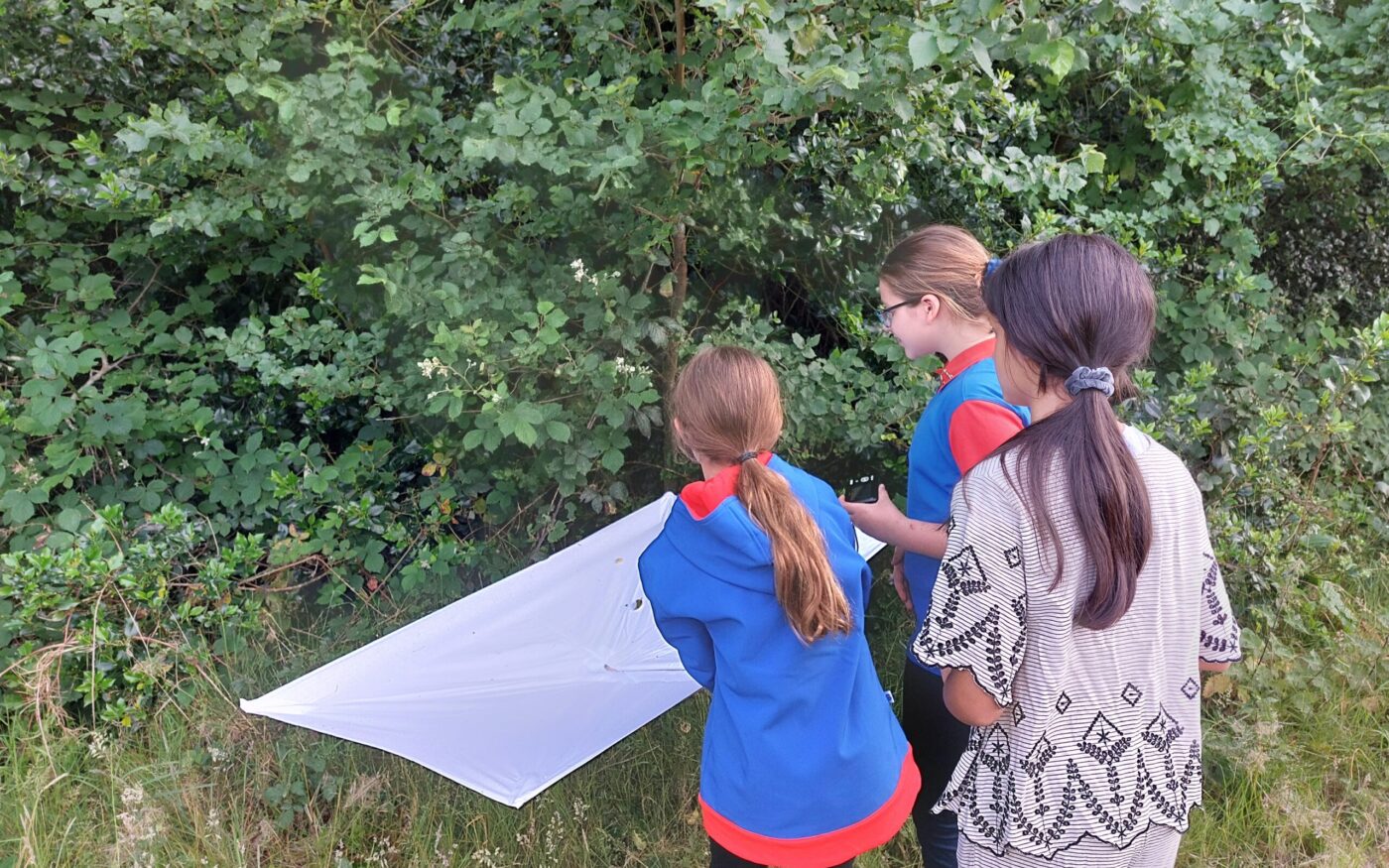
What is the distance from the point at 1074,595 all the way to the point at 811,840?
0.74 m

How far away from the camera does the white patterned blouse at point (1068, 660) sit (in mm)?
1387

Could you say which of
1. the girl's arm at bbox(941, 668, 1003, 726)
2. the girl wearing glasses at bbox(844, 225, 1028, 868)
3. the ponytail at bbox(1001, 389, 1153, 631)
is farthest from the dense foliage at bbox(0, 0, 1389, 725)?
the girl's arm at bbox(941, 668, 1003, 726)

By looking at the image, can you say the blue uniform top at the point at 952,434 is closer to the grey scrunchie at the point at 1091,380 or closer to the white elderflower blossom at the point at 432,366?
the grey scrunchie at the point at 1091,380

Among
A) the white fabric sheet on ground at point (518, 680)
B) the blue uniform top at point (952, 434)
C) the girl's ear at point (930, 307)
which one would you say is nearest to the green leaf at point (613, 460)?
the white fabric sheet on ground at point (518, 680)

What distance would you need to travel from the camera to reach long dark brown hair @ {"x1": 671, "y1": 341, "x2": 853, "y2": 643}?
1688mm

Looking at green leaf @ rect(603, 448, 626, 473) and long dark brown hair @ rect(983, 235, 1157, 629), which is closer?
long dark brown hair @ rect(983, 235, 1157, 629)

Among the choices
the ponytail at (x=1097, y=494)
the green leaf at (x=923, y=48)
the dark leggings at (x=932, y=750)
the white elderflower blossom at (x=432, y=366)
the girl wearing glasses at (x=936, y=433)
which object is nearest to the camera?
the ponytail at (x=1097, y=494)

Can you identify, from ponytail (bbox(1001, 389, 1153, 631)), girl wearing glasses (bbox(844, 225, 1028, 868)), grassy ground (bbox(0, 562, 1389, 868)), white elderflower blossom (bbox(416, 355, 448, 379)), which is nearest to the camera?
ponytail (bbox(1001, 389, 1153, 631))

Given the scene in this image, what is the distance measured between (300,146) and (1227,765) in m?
3.52

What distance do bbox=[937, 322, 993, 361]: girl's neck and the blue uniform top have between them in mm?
16

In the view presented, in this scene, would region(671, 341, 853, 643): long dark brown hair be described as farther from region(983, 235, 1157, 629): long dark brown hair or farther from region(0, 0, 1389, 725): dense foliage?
region(0, 0, 1389, 725): dense foliage

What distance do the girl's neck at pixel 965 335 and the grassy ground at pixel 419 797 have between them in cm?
156

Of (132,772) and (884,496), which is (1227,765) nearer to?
(884,496)

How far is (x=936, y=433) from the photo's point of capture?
1917 millimetres
